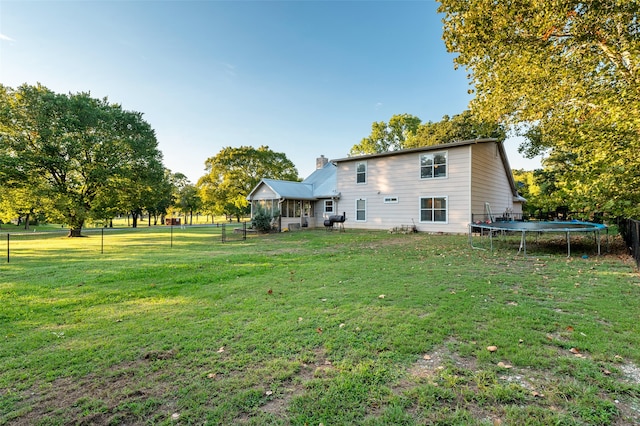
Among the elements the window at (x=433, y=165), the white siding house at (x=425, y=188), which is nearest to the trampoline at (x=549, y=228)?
the white siding house at (x=425, y=188)

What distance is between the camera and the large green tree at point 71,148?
18594mm

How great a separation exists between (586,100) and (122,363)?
12463 millimetres

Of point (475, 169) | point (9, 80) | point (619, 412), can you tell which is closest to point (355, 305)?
point (619, 412)

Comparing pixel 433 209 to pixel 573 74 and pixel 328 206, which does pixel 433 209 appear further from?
pixel 573 74

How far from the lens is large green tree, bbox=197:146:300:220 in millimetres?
34312

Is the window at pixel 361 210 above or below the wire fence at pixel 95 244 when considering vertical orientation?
above

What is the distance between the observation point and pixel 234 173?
113 feet

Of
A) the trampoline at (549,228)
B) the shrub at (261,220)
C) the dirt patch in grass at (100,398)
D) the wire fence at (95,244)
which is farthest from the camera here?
the shrub at (261,220)

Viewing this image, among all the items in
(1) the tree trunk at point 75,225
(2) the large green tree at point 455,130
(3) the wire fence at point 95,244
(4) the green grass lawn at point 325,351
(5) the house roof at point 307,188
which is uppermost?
(2) the large green tree at point 455,130

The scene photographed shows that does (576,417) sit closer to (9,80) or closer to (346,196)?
(346,196)

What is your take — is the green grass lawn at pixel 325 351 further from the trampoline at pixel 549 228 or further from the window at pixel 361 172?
the window at pixel 361 172

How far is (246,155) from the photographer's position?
35.2 meters

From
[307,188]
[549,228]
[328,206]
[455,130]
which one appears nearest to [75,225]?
[307,188]

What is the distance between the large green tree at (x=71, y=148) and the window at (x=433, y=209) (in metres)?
21.0
